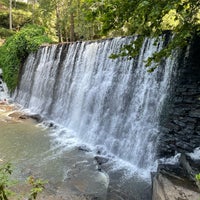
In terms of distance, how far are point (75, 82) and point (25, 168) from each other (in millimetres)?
5051

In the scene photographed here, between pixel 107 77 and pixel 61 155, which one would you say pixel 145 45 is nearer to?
pixel 107 77

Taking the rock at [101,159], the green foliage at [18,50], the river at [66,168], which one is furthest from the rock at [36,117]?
the rock at [101,159]

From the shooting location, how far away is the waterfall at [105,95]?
24.3ft

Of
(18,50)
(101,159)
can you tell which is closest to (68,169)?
(101,159)

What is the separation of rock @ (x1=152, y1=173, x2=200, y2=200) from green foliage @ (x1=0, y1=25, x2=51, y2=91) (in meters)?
12.5

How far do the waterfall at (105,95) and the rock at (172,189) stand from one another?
172 cm

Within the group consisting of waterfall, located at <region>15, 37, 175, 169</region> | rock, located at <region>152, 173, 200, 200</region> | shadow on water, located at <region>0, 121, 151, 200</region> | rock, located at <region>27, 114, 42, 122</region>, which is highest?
waterfall, located at <region>15, 37, 175, 169</region>

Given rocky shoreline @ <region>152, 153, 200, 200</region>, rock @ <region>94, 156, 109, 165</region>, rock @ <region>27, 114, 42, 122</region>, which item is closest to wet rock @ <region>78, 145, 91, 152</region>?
rock @ <region>94, 156, 109, 165</region>

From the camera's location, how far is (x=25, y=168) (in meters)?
7.07

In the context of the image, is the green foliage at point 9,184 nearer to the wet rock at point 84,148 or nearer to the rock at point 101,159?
the rock at point 101,159

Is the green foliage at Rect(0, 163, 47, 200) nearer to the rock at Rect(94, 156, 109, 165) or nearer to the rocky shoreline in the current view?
the rocky shoreline

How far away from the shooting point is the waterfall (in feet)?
24.3

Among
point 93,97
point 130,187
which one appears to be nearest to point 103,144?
point 93,97

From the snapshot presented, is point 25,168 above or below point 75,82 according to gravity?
below
